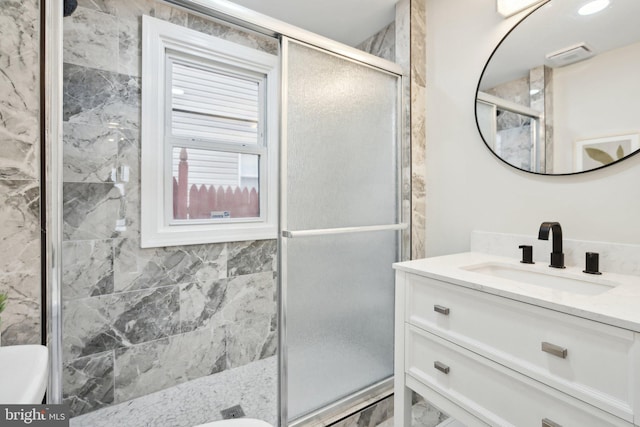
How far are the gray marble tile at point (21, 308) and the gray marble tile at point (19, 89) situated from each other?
301 mm

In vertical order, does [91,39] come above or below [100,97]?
above

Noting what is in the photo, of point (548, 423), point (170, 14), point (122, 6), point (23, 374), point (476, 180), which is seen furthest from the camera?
point (170, 14)

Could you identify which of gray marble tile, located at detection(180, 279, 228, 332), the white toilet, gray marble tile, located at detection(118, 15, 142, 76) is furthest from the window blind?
the white toilet

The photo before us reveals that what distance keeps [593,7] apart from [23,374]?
7.17 ft

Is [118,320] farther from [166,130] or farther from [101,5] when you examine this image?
[101,5]

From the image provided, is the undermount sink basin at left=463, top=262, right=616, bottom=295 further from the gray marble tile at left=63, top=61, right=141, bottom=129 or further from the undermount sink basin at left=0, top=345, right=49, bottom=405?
the gray marble tile at left=63, top=61, right=141, bottom=129

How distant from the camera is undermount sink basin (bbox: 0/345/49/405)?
25.1 inches

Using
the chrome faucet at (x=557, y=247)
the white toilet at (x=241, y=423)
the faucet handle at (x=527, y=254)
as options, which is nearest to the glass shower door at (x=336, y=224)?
the white toilet at (x=241, y=423)

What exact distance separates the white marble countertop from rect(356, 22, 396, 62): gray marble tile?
1.44 metres

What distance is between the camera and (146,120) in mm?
1763

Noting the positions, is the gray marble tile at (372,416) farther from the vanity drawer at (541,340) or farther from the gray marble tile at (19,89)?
the gray marble tile at (19,89)

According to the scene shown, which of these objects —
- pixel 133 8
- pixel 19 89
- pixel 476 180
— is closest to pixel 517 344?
pixel 476 180

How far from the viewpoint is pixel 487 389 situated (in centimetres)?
97

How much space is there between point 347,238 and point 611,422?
1.07 m
